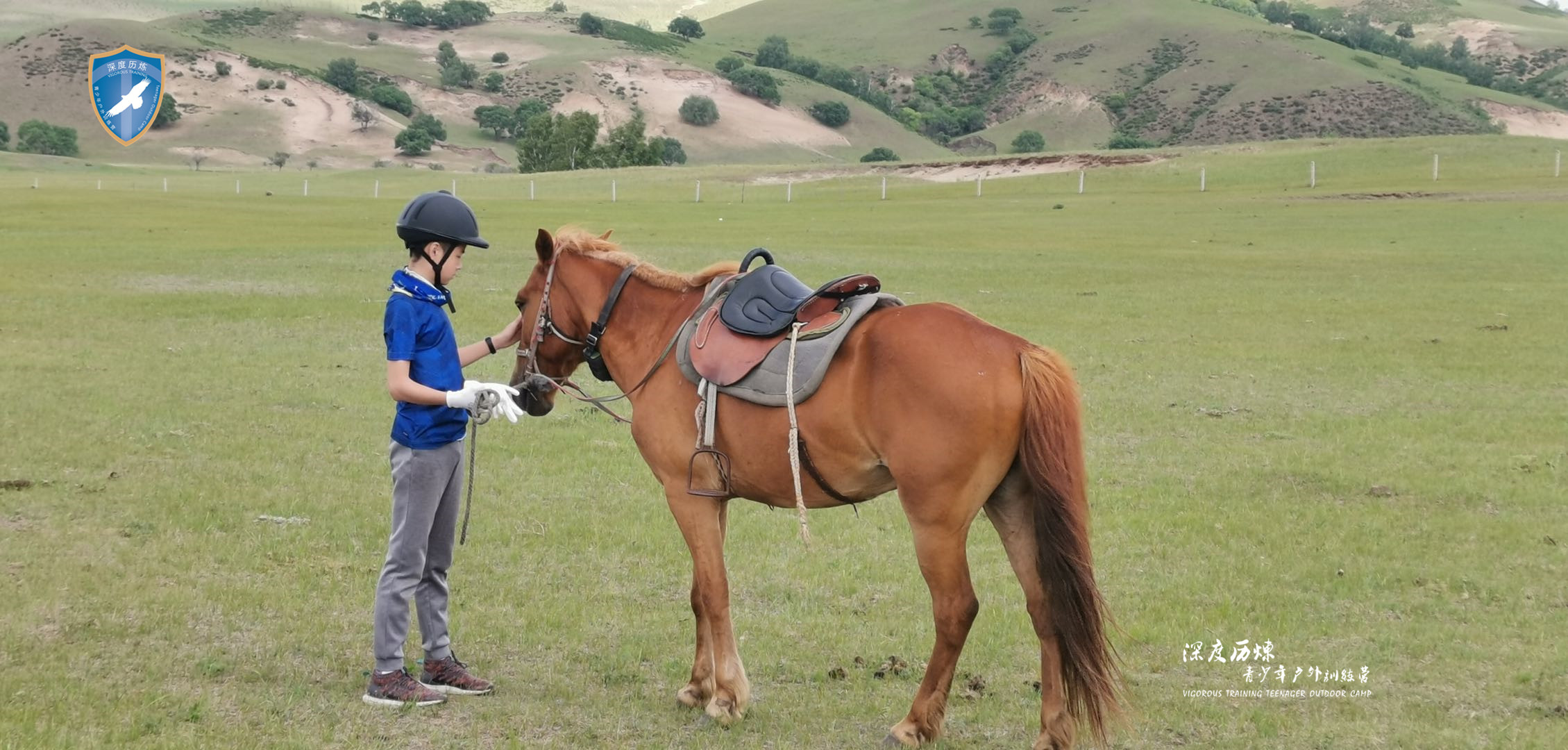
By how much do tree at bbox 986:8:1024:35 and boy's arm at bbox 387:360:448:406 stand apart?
186785 millimetres

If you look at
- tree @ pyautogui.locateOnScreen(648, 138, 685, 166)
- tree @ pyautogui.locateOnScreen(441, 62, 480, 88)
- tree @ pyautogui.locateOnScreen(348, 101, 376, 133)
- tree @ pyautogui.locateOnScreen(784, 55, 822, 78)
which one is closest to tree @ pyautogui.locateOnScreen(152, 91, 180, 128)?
tree @ pyautogui.locateOnScreen(348, 101, 376, 133)

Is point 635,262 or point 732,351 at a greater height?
point 635,262

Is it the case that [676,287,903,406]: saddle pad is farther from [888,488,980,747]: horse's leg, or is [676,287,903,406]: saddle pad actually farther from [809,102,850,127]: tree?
[809,102,850,127]: tree

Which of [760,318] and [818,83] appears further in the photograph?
[818,83]

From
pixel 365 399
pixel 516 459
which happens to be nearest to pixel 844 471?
pixel 516 459

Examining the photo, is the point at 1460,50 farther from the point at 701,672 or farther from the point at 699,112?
the point at 701,672

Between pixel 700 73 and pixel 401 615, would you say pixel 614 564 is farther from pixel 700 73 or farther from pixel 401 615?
pixel 700 73

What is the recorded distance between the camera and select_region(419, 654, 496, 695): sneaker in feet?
19.2

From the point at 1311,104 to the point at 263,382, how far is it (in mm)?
128629

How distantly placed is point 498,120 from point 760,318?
12878 cm

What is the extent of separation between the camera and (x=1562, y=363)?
616 inches

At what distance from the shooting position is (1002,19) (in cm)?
18338

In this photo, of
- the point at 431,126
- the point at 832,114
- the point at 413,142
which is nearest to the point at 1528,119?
the point at 832,114

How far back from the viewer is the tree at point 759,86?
14788 cm
